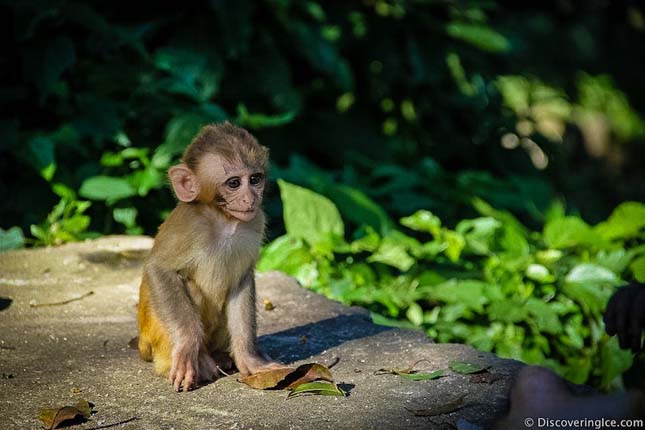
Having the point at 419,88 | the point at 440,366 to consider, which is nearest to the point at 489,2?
the point at 419,88

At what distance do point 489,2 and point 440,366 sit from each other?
5.74 m

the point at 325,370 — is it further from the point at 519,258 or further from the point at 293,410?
the point at 519,258

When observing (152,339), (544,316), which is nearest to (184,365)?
(152,339)

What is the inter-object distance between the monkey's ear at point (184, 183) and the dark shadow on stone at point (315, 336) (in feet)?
2.94

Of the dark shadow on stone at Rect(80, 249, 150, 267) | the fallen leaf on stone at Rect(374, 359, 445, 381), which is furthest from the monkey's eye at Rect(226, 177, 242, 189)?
the dark shadow on stone at Rect(80, 249, 150, 267)

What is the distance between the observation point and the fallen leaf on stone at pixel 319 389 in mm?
3877

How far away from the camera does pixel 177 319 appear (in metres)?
4.13

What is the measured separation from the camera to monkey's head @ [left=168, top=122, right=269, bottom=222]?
4.21 m

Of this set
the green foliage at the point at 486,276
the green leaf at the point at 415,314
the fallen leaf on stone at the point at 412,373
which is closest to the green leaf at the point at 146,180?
the green foliage at the point at 486,276

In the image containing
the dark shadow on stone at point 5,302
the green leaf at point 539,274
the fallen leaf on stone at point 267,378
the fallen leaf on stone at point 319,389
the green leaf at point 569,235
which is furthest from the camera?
the green leaf at point 569,235

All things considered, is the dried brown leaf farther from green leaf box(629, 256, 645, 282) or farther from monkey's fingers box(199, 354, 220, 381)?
green leaf box(629, 256, 645, 282)

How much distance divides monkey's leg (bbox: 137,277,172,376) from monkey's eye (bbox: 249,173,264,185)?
680 mm

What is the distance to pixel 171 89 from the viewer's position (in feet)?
23.9

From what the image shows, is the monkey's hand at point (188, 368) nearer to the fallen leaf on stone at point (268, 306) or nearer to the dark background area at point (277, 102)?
the fallen leaf on stone at point (268, 306)
